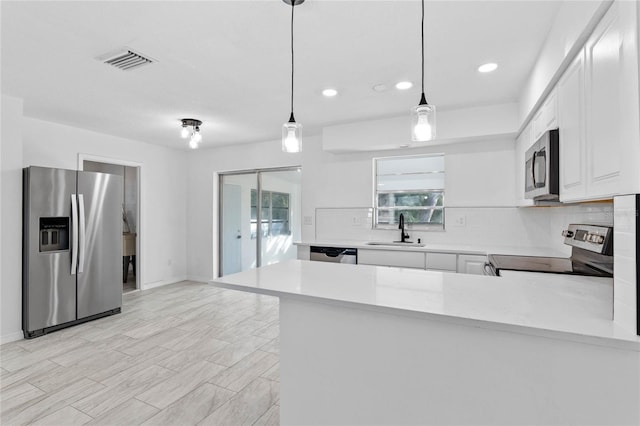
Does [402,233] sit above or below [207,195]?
below

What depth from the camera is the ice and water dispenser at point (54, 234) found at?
348cm

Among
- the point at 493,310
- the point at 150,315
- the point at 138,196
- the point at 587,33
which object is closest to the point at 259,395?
the point at 493,310

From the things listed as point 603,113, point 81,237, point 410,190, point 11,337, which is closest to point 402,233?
point 410,190

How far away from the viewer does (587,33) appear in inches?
60.1

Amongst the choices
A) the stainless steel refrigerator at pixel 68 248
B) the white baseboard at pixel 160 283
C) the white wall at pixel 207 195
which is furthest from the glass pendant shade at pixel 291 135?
the white baseboard at pixel 160 283

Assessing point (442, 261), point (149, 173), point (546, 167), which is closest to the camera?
point (546, 167)

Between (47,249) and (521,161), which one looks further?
(47,249)

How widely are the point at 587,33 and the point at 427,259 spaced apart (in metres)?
2.33

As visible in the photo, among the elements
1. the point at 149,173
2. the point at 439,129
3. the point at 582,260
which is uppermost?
the point at 439,129

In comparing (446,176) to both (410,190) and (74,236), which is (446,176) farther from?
(74,236)

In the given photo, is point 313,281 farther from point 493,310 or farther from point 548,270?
point 548,270

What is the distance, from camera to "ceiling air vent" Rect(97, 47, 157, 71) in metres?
2.33

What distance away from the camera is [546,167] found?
2086mm

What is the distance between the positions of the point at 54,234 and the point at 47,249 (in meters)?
0.18
